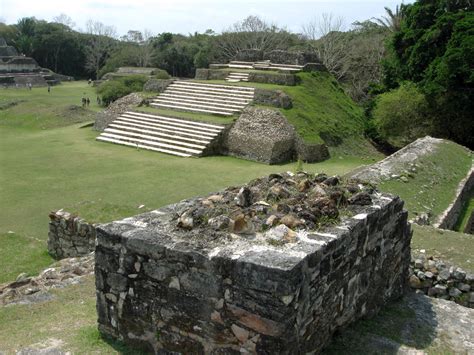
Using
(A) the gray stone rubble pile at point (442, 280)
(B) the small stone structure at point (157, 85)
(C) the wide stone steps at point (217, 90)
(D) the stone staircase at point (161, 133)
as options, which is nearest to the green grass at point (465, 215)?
(A) the gray stone rubble pile at point (442, 280)

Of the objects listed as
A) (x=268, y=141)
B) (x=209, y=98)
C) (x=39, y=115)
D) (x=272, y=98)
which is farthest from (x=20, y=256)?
(x=39, y=115)

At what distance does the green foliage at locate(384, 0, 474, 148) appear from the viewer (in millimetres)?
16516

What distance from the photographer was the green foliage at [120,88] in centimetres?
2792

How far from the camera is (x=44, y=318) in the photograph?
4.73 metres

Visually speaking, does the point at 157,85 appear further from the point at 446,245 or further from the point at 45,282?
the point at 446,245

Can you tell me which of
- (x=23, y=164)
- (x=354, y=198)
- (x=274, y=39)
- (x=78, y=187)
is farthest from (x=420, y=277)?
(x=274, y=39)

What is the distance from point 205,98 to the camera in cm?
2009

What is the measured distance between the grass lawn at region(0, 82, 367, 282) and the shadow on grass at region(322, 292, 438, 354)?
17.9 ft

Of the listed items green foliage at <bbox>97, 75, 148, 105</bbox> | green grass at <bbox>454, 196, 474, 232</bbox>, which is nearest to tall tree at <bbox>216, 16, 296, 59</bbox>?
green foliage at <bbox>97, 75, 148, 105</bbox>

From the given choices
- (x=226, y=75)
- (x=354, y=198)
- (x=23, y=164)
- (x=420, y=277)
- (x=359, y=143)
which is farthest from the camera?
(x=226, y=75)

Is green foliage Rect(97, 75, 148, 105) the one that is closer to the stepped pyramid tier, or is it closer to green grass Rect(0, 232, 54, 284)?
the stepped pyramid tier

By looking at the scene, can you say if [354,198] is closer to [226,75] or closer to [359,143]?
[359,143]

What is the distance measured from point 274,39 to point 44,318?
4187cm

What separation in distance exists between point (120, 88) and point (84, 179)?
634 inches
